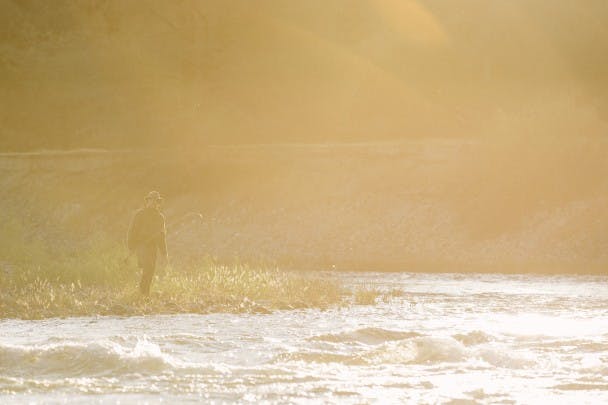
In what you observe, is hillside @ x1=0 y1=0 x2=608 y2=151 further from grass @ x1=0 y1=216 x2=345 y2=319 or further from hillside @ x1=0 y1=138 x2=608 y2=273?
grass @ x1=0 y1=216 x2=345 y2=319

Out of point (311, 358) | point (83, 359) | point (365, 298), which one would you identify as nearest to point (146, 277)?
point (365, 298)

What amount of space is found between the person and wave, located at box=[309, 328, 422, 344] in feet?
18.7

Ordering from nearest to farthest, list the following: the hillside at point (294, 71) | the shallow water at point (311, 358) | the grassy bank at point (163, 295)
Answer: the shallow water at point (311, 358)
the grassy bank at point (163, 295)
the hillside at point (294, 71)

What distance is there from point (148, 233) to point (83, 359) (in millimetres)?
8182

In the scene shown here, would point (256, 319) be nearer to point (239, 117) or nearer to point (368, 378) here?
point (368, 378)

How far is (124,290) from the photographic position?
24016 millimetres

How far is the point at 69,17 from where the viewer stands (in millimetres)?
87250

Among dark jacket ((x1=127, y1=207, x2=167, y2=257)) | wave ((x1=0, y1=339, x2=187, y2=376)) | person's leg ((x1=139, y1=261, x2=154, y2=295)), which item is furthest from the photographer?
person's leg ((x1=139, y1=261, x2=154, y2=295))

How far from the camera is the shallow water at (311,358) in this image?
1263 cm

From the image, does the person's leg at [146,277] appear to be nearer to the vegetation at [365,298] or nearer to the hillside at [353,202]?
the vegetation at [365,298]

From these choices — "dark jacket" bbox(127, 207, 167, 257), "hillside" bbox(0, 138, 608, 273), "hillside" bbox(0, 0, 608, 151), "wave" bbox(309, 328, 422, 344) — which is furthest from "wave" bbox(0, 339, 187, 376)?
"hillside" bbox(0, 0, 608, 151)

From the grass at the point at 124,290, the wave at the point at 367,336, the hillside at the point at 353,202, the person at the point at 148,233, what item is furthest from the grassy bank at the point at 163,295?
the hillside at the point at 353,202

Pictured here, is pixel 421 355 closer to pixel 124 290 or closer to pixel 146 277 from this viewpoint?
pixel 146 277

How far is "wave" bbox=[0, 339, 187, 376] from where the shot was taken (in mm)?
14086
